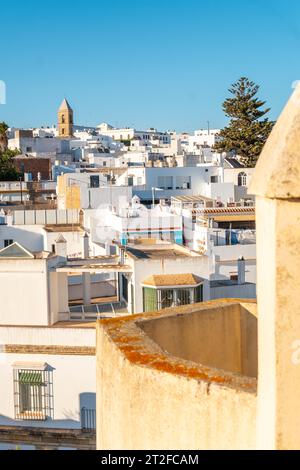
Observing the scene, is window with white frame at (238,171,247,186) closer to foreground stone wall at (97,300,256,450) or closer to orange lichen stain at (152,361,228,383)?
foreground stone wall at (97,300,256,450)

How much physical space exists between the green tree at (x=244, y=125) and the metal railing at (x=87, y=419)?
35172 mm

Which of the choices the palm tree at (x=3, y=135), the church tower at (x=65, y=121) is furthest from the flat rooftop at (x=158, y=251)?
the church tower at (x=65, y=121)

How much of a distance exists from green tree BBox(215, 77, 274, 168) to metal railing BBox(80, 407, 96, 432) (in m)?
35.2

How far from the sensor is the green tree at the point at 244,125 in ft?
154

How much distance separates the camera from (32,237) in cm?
2309

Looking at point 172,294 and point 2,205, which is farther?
point 2,205

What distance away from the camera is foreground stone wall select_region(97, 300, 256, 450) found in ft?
11.6

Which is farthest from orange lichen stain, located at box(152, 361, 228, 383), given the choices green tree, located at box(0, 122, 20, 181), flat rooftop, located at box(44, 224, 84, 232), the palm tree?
the palm tree

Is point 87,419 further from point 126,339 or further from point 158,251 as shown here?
point 126,339

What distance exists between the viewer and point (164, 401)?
3.85 m

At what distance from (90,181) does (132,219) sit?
10063 mm

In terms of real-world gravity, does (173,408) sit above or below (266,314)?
below
